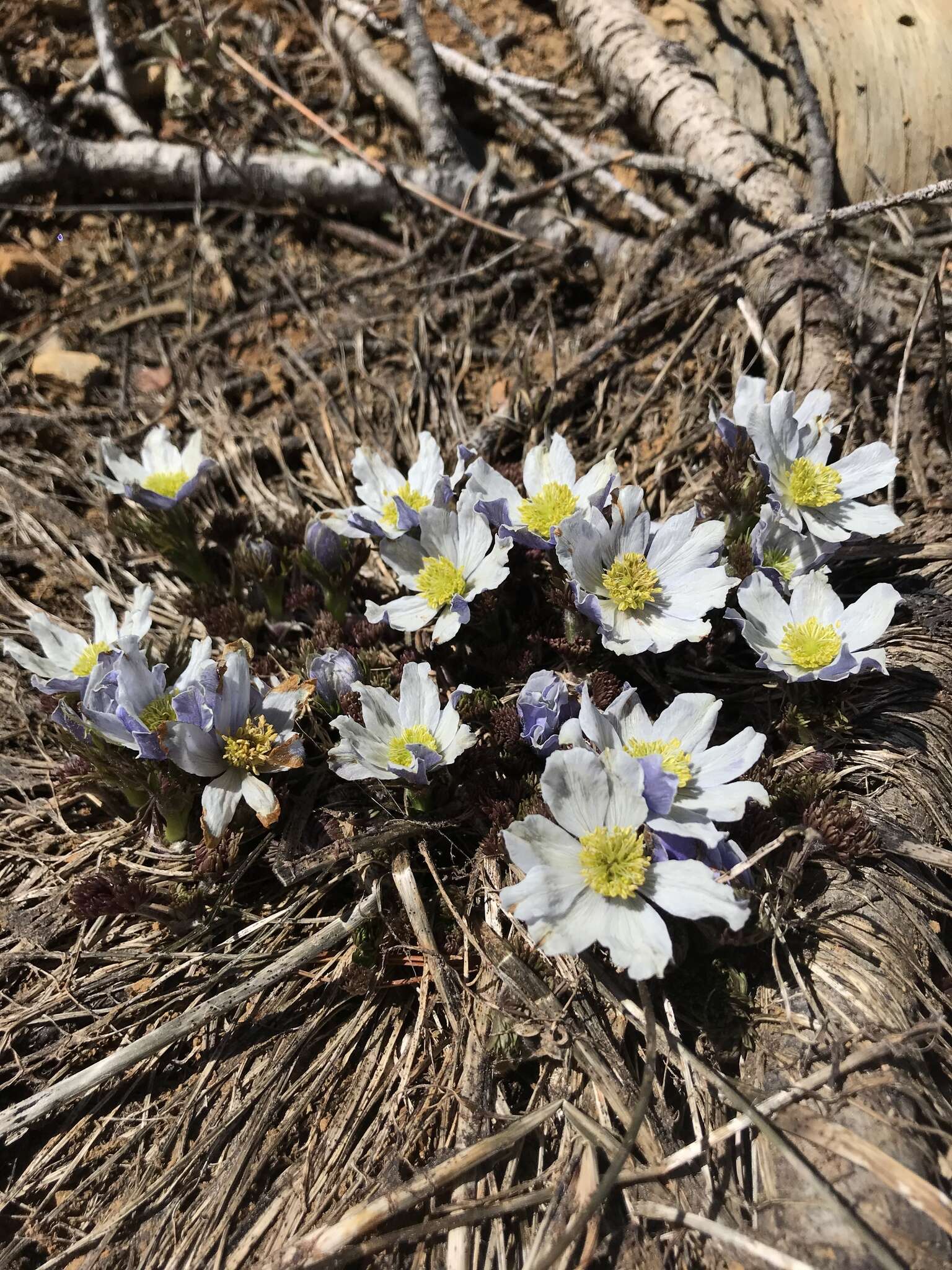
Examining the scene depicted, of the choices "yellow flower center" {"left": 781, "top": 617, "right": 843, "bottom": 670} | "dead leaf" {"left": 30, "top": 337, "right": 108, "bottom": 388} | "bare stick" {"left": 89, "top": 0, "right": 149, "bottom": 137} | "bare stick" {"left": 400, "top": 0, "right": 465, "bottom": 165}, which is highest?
"bare stick" {"left": 89, "top": 0, "right": 149, "bottom": 137}

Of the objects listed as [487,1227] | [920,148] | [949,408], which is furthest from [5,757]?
[920,148]

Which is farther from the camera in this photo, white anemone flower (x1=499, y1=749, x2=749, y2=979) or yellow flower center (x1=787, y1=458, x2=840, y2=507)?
yellow flower center (x1=787, y1=458, x2=840, y2=507)

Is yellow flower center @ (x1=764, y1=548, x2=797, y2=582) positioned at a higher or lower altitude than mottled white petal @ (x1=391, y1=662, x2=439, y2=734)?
lower

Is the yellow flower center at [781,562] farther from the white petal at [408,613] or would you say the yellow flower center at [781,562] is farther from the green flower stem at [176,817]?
the green flower stem at [176,817]

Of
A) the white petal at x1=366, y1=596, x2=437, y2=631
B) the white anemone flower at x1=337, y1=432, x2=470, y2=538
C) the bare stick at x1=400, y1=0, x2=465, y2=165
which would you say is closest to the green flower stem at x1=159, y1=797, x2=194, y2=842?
the white petal at x1=366, y1=596, x2=437, y2=631

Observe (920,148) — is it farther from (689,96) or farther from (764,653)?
(764,653)

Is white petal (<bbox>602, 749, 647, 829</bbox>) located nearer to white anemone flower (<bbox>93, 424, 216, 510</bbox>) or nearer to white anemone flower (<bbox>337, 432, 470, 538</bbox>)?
white anemone flower (<bbox>337, 432, 470, 538</bbox>)
